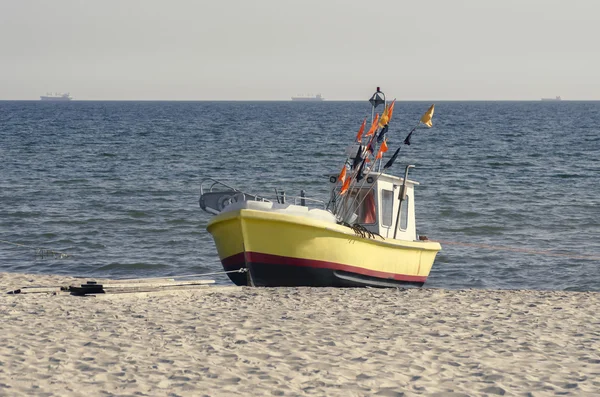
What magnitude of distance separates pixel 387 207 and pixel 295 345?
7.68 meters

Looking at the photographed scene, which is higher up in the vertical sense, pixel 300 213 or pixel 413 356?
pixel 300 213

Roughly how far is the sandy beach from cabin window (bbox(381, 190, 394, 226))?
2860 millimetres

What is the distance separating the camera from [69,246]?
24.7m

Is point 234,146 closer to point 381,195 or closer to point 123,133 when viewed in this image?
point 123,133

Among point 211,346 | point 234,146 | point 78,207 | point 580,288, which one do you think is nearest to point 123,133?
point 234,146

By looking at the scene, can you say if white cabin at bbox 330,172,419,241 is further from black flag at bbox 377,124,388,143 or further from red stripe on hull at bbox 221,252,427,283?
red stripe on hull at bbox 221,252,427,283

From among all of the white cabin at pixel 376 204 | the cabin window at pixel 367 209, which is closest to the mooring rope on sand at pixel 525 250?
the white cabin at pixel 376 204

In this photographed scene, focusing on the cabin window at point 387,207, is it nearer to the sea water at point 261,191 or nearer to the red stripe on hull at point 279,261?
the red stripe on hull at point 279,261

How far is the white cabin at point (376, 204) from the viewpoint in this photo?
1802 centimetres

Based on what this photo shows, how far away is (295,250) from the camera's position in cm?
1666

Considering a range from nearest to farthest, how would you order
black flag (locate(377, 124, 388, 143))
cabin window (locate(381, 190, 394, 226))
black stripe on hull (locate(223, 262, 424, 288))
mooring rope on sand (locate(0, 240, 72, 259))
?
black stripe on hull (locate(223, 262, 424, 288)) < black flag (locate(377, 124, 388, 143)) < cabin window (locate(381, 190, 394, 226)) < mooring rope on sand (locate(0, 240, 72, 259))

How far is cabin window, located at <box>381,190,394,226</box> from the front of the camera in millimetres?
18303

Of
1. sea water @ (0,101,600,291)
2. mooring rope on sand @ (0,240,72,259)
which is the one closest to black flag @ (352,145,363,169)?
sea water @ (0,101,600,291)

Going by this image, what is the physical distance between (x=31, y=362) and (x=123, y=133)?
75.6m
